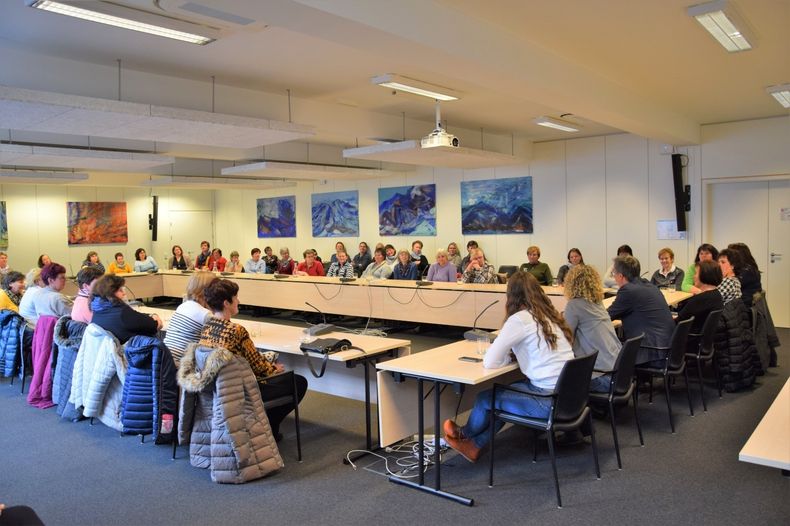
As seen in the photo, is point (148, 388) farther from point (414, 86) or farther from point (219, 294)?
point (414, 86)

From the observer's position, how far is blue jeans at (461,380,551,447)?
3377 millimetres

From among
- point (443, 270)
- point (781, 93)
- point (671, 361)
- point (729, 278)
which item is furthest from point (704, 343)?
point (443, 270)

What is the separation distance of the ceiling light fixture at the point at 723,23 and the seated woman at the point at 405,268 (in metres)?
5.57

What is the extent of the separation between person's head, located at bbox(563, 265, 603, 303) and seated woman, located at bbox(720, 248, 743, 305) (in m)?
1.99

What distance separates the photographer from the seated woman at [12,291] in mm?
6430

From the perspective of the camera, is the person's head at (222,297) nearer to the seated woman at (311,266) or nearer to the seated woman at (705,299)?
the seated woman at (705,299)

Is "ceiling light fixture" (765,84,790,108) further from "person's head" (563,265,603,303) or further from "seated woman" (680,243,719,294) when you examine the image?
"person's head" (563,265,603,303)

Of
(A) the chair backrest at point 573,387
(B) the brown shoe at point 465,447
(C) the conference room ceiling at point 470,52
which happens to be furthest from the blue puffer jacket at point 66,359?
(A) the chair backrest at point 573,387

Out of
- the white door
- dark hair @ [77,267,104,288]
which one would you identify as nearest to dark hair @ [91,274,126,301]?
dark hair @ [77,267,104,288]

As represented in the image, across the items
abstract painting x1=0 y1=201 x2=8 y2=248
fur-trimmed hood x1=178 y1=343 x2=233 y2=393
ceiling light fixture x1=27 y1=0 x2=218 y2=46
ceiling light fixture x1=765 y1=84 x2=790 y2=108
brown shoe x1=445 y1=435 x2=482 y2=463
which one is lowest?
brown shoe x1=445 y1=435 x2=482 y2=463

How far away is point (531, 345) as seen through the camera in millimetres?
3432

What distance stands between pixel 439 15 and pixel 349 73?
2142mm

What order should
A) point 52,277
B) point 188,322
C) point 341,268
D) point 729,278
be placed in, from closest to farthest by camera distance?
point 188,322, point 729,278, point 52,277, point 341,268

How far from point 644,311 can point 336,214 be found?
382 inches
